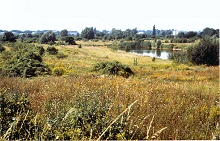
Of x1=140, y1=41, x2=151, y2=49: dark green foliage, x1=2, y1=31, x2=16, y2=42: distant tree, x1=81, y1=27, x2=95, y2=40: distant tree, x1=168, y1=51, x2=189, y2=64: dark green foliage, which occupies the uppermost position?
x1=81, y1=27, x2=95, y2=40: distant tree

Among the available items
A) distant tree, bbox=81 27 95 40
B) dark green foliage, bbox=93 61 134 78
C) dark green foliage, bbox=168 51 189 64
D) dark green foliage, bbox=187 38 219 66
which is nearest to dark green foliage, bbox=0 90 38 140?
dark green foliage, bbox=93 61 134 78

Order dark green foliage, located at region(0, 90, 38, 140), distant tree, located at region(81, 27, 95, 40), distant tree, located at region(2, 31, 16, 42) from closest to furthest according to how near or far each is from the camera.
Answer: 1. dark green foliage, located at region(0, 90, 38, 140)
2. distant tree, located at region(2, 31, 16, 42)
3. distant tree, located at region(81, 27, 95, 40)

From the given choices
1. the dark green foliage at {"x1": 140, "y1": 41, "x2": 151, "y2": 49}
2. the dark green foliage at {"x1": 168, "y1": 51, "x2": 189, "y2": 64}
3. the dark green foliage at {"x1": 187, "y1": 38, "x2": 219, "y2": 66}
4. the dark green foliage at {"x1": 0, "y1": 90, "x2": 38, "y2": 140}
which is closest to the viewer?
the dark green foliage at {"x1": 0, "y1": 90, "x2": 38, "y2": 140}

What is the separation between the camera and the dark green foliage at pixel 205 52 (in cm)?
3644

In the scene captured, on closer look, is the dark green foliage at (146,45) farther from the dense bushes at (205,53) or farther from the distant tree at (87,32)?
the dense bushes at (205,53)

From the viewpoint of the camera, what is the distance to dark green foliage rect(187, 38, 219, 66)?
36.4 m

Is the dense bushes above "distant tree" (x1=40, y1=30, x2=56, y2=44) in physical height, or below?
below

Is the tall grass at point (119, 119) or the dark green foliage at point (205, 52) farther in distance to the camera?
the dark green foliage at point (205, 52)

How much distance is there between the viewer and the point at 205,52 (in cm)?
3619

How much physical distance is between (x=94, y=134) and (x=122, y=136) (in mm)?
397

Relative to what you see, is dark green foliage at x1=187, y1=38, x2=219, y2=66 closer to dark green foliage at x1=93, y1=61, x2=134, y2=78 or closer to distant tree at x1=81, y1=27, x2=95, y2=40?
dark green foliage at x1=93, y1=61, x2=134, y2=78

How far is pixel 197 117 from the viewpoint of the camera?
390cm

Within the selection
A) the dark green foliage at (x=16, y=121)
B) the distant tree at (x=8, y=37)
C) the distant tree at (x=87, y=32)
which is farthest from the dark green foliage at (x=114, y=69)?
the distant tree at (x=87, y=32)

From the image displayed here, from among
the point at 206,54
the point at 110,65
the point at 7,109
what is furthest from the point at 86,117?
the point at 206,54
